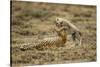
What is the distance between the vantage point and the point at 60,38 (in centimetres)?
200

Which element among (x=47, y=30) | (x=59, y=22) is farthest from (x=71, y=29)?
(x=47, y=30)

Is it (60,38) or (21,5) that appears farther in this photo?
(60,38)

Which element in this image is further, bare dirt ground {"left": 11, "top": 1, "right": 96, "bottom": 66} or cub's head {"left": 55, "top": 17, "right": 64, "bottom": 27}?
cub's head {"left": 55, "top": 17, "right": 64, "bottom": 27}

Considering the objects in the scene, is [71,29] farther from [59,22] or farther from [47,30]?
[47,30]

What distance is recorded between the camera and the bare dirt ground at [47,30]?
185 cm

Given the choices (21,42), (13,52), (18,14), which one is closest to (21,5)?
(18,14)

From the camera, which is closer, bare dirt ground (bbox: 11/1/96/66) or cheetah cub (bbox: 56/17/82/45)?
bare dirt ground (bbox: 11/1/96/66)

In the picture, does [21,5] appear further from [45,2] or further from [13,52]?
[13,52]

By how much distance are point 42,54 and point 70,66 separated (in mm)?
382

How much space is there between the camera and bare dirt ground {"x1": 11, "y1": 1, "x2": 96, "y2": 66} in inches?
73.0

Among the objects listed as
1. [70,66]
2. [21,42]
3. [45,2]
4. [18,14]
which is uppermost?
[45,2]

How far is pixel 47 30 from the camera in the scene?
1954 mm
